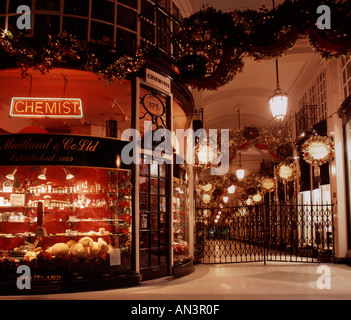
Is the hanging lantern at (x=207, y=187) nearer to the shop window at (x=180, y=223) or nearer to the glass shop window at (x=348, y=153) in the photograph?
the shop window at (x=180, y=223)

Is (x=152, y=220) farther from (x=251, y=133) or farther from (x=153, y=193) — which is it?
(x=251, y=133)

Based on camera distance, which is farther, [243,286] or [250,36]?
[243,286]

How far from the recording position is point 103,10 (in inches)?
345

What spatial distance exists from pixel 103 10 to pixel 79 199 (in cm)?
447

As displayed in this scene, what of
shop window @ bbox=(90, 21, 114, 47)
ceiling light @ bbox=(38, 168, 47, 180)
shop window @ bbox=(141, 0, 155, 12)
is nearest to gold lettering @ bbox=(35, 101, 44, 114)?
ceiling light @ bbox=(38, 168, 47, 180)

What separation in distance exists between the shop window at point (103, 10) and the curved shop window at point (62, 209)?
2842mm

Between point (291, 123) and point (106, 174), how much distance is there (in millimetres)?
11711

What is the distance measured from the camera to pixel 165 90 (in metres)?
9.53

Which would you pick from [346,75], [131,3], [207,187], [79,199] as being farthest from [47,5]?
[207,187]

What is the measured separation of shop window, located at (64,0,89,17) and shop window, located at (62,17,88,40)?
18 cm

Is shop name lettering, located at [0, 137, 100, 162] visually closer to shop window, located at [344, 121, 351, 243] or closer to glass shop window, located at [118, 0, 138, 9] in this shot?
glass shop window, located at [118, 0, 138, 9]
